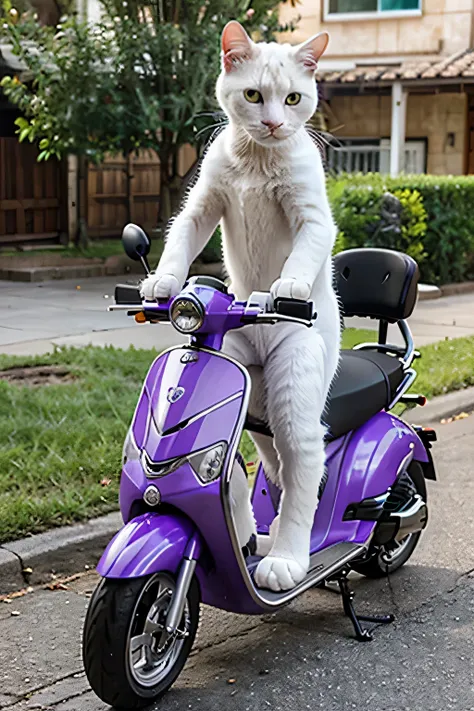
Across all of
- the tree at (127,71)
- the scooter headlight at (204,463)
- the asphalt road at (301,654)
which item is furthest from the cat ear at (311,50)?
the tree at (127,71)

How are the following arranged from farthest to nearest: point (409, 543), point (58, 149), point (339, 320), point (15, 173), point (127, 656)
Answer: point (15, 173)
point (58, 149)
point (409, 543)
point (339, 320)
point (127, 656)

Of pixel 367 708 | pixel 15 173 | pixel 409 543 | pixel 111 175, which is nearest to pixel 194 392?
pixel 367 708

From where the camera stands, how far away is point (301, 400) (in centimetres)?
364

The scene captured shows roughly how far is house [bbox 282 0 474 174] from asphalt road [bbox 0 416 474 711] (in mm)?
16434

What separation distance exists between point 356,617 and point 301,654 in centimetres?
29

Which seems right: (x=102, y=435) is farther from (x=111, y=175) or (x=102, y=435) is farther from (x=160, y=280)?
(x=111, y=175)

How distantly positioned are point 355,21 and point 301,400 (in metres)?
18.9

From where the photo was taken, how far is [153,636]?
3344mm

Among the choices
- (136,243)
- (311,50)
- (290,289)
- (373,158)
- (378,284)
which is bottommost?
(378,284)


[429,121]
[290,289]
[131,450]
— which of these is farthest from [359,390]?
[429,121]

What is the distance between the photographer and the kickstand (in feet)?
12.9

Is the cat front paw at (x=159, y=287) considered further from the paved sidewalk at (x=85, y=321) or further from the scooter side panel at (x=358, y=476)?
the paved sidewalk at (x=85, y=321)

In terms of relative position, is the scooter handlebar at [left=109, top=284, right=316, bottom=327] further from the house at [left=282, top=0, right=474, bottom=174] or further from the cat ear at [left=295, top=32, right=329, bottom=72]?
the house at [left=282, top=0, right=474, bottom=174]

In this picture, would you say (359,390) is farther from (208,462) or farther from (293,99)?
(293,99)
